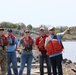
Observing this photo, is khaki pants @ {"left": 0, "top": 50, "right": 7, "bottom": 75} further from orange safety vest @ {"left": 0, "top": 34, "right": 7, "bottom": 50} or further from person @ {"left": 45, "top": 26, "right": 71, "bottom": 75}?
person @ {"left": 45, "top": 26, "right": 71, "bottom": 75}

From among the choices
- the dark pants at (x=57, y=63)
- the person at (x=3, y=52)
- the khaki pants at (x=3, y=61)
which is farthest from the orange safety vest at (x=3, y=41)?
the dark pants at (x=57, y=63)

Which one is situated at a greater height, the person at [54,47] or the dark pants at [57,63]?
the person at [54,47]

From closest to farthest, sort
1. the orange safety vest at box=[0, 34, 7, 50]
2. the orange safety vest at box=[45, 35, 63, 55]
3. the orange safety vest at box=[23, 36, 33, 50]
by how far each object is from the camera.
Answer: the orange safety vest at box=[45, 35, 63, 55] < the orange safety vest at box=[0, 34, 7, 50] < the orange safety vest at box=[23, 36, 33, 50]

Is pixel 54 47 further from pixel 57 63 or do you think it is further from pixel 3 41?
pixel 3 41

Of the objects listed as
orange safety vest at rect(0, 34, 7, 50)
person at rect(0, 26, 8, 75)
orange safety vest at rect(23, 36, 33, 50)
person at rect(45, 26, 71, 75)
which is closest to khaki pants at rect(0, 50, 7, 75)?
person at rect(0, 26, 8, 75)

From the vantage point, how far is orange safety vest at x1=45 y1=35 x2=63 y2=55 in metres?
12.4

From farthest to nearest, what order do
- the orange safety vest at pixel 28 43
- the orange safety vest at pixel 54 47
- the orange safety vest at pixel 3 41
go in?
1. the orange safety vest at pixel 28 43
2. the orange safety vest at pixel 3 41
3. the orange safety vest at pixel 54 47

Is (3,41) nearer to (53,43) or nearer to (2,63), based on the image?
(2,63)

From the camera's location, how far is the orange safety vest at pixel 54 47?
40.8ft

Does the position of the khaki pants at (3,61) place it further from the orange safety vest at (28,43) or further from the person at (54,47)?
the person at (54,47)

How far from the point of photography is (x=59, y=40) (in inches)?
491

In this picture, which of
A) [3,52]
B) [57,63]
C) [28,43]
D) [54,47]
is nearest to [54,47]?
[54,47]

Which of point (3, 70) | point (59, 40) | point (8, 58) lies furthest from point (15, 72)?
point (59, 40)

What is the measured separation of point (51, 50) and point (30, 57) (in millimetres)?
1200
